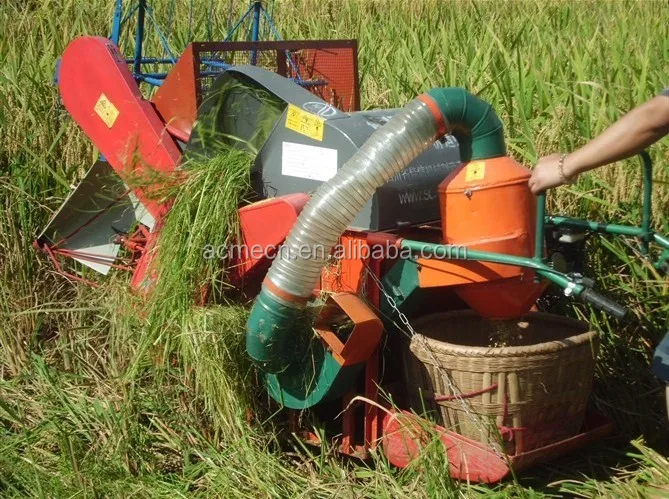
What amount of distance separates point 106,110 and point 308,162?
953 millimetres

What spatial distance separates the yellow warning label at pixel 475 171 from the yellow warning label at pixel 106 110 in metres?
1.45

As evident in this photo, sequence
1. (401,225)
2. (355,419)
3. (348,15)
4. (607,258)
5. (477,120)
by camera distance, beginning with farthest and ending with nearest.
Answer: (348,15) < (607,258) < (355,419) < (401,225) < (477,120)

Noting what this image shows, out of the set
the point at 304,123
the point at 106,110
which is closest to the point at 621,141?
the point at 304,123

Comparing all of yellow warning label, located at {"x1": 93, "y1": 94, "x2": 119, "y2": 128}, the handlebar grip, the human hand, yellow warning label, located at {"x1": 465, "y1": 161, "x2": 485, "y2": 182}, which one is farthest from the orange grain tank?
yellow warning label, located at {"x1": 93, "y1": 94, "x2": 119, "y2": 128}

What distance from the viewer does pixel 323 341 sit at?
123 inches

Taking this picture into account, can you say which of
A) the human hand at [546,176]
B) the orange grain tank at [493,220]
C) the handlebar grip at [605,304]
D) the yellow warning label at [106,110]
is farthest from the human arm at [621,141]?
the yellow warning label at [106,110]

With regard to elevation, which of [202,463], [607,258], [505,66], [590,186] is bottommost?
[202,463]

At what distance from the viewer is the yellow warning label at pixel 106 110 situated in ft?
12.1

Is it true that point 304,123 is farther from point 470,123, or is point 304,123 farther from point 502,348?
point 502,348

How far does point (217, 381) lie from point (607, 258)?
171 cm

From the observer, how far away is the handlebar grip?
250 cm

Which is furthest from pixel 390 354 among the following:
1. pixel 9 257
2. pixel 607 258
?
pixel 9 257

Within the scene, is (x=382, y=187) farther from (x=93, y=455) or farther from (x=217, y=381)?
(x=93, y=455)

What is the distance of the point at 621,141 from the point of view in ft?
8.23
